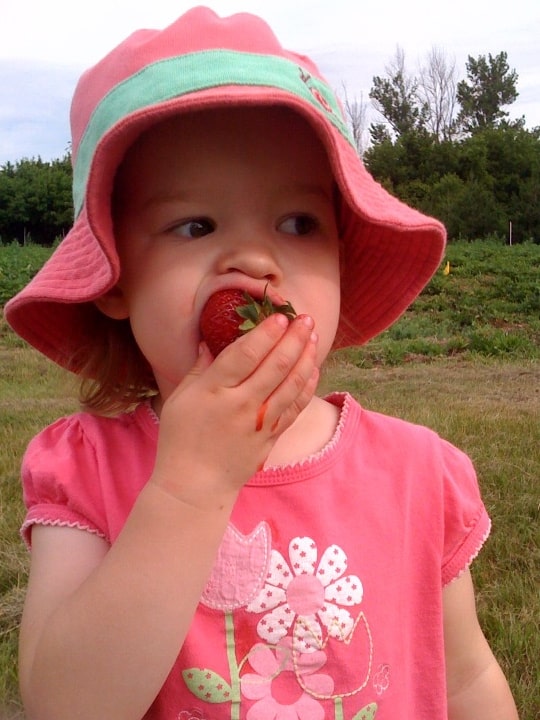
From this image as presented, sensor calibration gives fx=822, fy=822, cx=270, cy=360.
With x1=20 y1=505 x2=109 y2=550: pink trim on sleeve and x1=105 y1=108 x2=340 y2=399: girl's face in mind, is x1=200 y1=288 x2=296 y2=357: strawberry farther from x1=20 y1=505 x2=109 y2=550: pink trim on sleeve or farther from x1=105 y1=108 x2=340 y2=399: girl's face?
x1=20 y1=505 x2=109 y2=550: pink trim on sleeve

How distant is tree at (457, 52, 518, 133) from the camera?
128ft

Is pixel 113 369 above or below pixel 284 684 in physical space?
above

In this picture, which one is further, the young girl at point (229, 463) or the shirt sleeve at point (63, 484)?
the shirt sleeve at point (63, 484)

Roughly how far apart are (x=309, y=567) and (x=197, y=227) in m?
0.53

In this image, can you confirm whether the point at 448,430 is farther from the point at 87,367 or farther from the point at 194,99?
the point at 194,99

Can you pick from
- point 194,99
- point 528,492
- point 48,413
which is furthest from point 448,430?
point 194,99

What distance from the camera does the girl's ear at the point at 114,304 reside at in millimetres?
1294

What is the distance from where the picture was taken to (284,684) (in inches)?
47.4

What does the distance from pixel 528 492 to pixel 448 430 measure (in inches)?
36.5

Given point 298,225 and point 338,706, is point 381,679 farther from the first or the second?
point 298,225

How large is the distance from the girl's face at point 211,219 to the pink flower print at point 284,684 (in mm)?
431

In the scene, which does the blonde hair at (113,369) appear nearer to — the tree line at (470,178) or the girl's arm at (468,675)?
the girl's arm at (468,675)

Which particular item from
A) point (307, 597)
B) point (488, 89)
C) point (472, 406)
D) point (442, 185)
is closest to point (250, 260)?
point (307, 597)

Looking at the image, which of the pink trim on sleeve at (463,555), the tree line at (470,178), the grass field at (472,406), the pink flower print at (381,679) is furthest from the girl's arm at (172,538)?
the tree line at (470,178)
